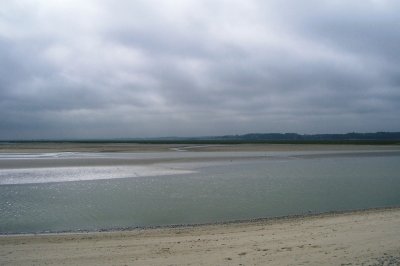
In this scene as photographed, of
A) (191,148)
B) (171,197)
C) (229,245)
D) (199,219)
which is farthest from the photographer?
(191,148)

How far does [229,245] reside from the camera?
25.9 ft

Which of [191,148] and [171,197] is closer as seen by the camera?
[171,197]

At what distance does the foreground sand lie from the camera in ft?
22.3

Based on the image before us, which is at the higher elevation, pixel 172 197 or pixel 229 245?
pixel 229 245

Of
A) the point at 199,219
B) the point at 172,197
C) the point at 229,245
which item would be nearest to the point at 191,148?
the point at 172,197

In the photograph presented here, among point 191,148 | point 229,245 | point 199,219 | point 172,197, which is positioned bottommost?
point 199,219

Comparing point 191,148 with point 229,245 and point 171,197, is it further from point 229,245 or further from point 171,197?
point 229,245

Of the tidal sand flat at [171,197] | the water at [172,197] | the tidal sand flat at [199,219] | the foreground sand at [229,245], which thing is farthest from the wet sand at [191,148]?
the foreground sand at [229,245]

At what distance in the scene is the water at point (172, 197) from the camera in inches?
477

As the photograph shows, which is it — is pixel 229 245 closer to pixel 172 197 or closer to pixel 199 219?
pixel 199 219

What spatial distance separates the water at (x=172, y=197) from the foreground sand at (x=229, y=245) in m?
1.92

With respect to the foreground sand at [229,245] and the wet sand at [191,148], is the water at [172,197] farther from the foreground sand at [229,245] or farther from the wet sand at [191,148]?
the wet sand at [191,148]

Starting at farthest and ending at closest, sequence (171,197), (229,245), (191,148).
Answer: (191,148) < (171,197) < (229,245)

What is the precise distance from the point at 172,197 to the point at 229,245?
7.87 meters
